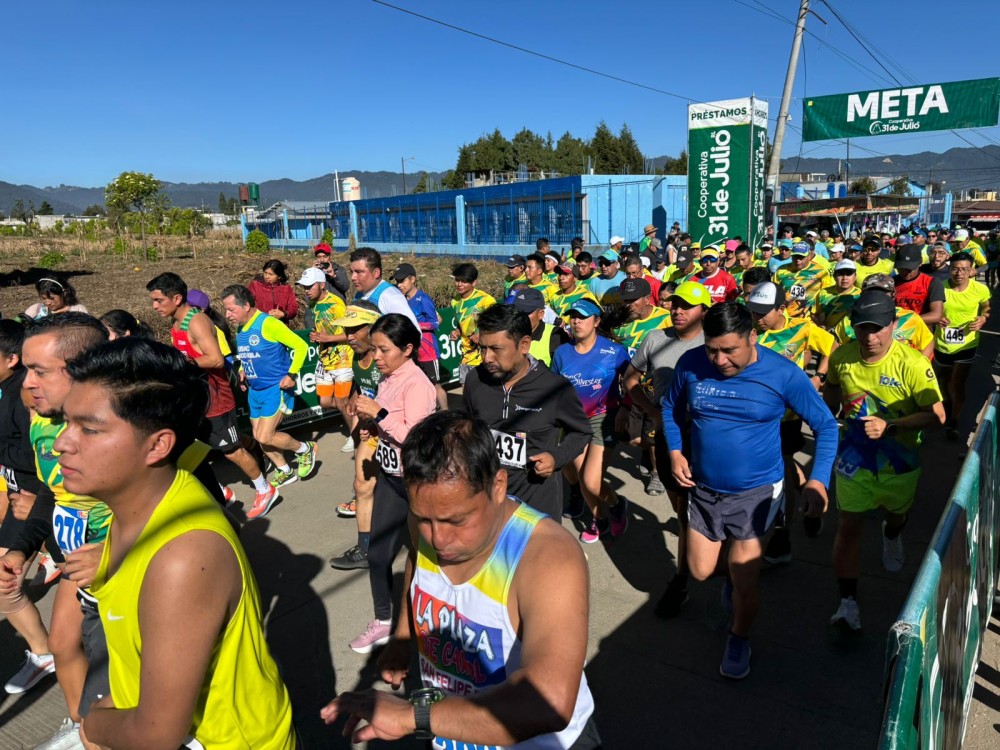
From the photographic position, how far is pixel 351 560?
4.94 m

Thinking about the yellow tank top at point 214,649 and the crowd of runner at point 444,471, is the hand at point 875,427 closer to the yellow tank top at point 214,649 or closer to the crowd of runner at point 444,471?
the crowd of runner at point 444,471

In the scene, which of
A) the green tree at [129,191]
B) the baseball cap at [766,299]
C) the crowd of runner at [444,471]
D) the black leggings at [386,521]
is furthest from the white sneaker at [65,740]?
the green tree at [129,191]

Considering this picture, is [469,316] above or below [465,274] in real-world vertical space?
below

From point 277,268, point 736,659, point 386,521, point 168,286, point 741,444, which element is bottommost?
point 736,659

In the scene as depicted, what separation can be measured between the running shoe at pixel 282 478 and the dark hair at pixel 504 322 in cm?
419

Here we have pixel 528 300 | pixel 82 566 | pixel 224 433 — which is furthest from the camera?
pixel 224 433

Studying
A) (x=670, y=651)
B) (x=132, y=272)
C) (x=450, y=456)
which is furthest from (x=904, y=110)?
(x=132, y=272)

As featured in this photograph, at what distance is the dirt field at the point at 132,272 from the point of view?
1628 cm

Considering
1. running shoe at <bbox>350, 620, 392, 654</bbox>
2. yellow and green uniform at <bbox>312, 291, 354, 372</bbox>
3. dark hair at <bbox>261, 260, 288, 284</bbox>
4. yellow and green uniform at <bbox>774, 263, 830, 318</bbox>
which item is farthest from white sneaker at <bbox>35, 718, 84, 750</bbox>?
yellow and green uniform at <bbox>774, 263, 830, 318</bbox>

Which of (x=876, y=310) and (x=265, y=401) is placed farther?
(x=265, y=401)

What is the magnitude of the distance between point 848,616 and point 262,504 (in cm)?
479

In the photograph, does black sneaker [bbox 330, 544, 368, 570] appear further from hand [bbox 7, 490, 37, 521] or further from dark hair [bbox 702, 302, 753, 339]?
dark hair [bbox 702, 302, 753, 339]

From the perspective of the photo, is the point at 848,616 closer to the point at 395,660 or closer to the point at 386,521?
the point at 386,521

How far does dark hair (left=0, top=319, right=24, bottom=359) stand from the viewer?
11.2ft
